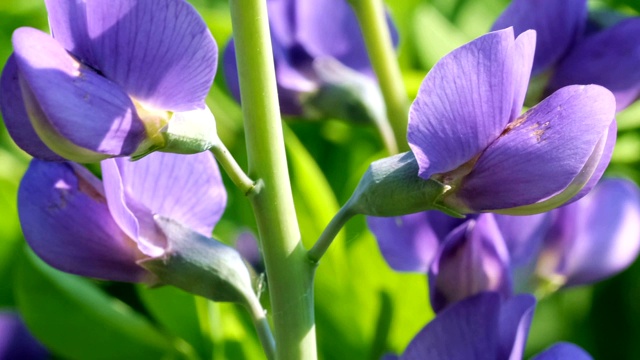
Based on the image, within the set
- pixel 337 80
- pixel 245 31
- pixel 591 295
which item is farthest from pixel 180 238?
pixel 591 295

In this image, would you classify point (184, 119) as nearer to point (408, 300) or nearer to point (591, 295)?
point (408, 300)

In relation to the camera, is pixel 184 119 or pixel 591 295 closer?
pixel 184 119

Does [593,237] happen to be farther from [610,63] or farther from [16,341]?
[16,341]

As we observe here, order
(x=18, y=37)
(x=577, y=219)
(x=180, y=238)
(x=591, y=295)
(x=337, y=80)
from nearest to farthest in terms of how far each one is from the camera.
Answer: (x=18, y=37), (x=180, y=238), (x=577, y=219), (x=337, y=80), (x=591, y=295)

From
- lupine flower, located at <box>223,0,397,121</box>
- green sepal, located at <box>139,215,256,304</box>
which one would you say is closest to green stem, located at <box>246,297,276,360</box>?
green sepal, located at <box>139,215,256,304</box>

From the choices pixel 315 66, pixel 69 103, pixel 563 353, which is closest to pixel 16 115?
pixel 69 103
